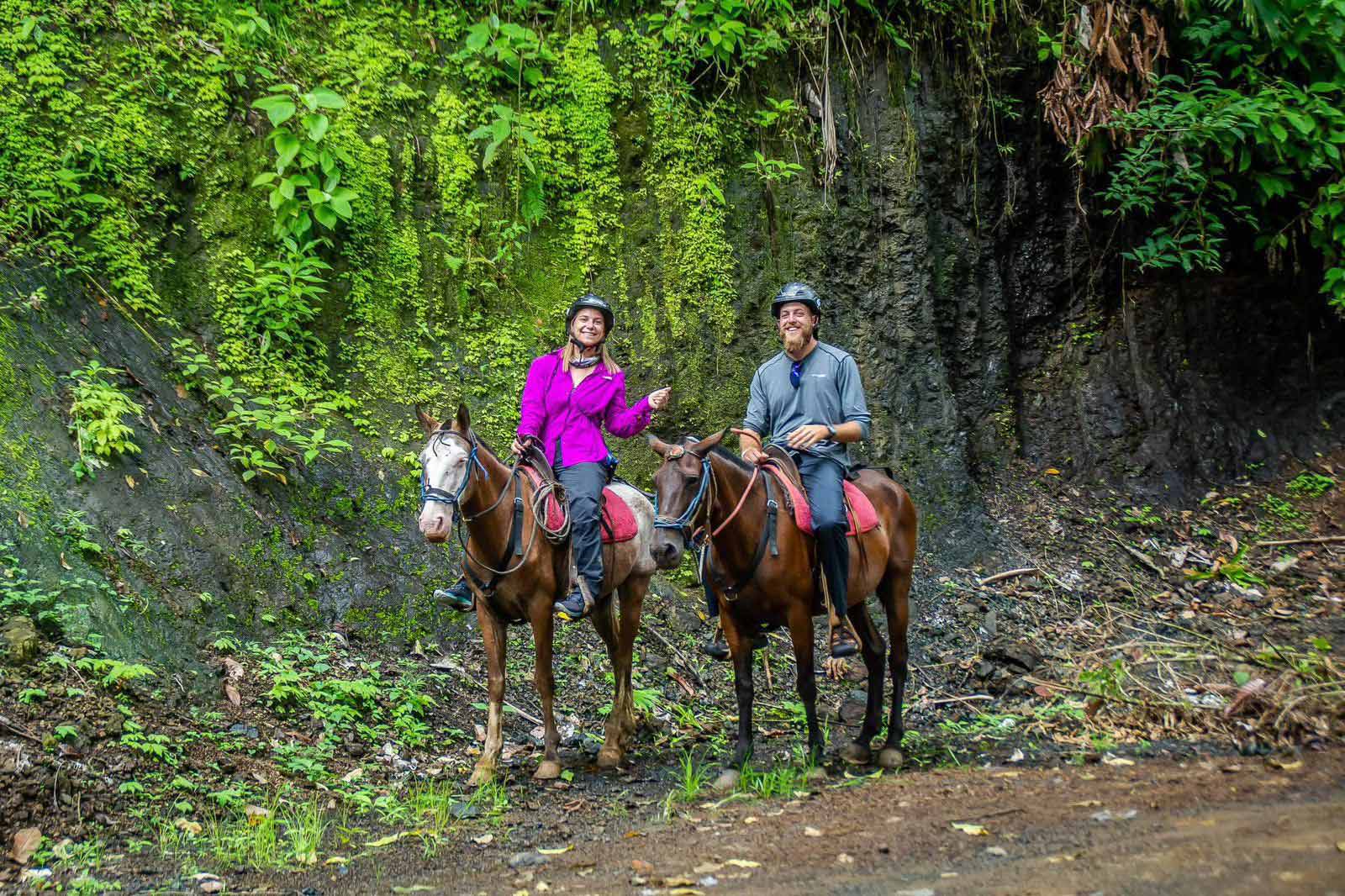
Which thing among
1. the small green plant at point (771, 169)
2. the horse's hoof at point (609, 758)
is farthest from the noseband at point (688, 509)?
the small green plant at point (771, 169)

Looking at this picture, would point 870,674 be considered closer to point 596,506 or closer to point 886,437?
point 596,506

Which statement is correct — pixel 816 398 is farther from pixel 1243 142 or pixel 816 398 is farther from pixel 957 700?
pixel 1243 142

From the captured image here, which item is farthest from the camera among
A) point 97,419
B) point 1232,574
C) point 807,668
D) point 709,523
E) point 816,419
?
point 1232,574

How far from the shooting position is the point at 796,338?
6734mm

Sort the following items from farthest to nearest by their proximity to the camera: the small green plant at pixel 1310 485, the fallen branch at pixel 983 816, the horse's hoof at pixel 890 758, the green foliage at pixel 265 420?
the small green plant at pixel 1310 485
the green foliage at pixel 265 420
the horse's hoof at pixel 890 758
the fallen branch at pixel 983 816

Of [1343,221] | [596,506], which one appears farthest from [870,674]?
[1343,221]

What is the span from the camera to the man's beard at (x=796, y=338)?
671cm

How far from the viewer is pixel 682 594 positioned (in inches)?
370

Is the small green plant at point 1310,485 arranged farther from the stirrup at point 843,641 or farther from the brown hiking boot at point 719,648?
the brown hiking boot at point 719,648

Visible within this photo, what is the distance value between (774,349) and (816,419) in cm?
403

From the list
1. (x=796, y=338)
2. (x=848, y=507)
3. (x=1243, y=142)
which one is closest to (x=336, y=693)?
(x=848, y=507)

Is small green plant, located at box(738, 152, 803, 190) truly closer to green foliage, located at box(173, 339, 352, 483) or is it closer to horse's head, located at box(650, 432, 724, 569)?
green foliage, located at box(173, 339, 352, 483)

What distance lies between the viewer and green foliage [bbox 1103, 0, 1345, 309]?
10.5 m

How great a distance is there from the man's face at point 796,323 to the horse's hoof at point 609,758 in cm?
318
